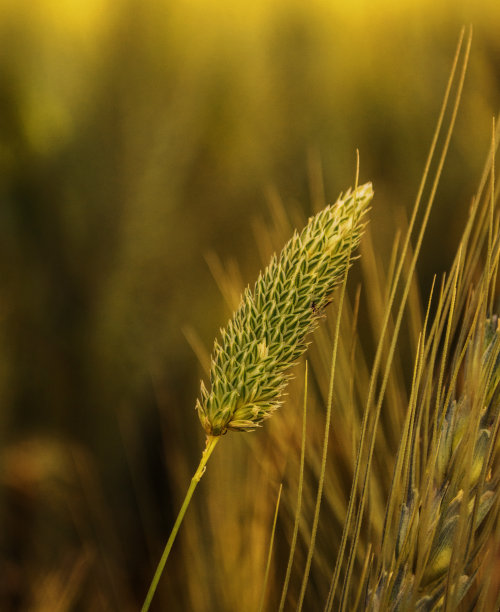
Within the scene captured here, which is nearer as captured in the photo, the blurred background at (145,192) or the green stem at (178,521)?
the green stem at (178,521)

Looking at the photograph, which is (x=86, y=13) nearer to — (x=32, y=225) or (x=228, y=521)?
(x=32, y=225)

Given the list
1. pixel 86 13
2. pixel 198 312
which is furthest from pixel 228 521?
pixel 86 13

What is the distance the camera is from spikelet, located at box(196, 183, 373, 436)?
12.2 inches

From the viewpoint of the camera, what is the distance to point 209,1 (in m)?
1.03

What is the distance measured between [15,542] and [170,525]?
0.59 ft

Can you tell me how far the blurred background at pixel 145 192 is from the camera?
2.68 feet

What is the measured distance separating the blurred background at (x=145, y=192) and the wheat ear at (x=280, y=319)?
448 mm

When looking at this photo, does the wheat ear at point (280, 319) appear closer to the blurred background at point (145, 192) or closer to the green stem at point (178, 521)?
the green stem at point (178, 521)

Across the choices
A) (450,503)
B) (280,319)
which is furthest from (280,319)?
(450,503)

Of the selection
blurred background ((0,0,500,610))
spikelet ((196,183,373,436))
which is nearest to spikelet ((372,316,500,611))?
spikelet ((196,183,373,436))

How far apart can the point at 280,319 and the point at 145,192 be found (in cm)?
63

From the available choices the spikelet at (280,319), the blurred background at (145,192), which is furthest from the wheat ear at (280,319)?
the blurred background at (145,192)

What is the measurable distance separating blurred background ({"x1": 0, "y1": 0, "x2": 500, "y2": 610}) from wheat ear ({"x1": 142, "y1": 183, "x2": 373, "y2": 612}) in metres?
0.45

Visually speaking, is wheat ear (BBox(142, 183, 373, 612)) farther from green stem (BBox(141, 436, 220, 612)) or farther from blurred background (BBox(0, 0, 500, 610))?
blurred background (BBox(0, 0, 500, 610))
